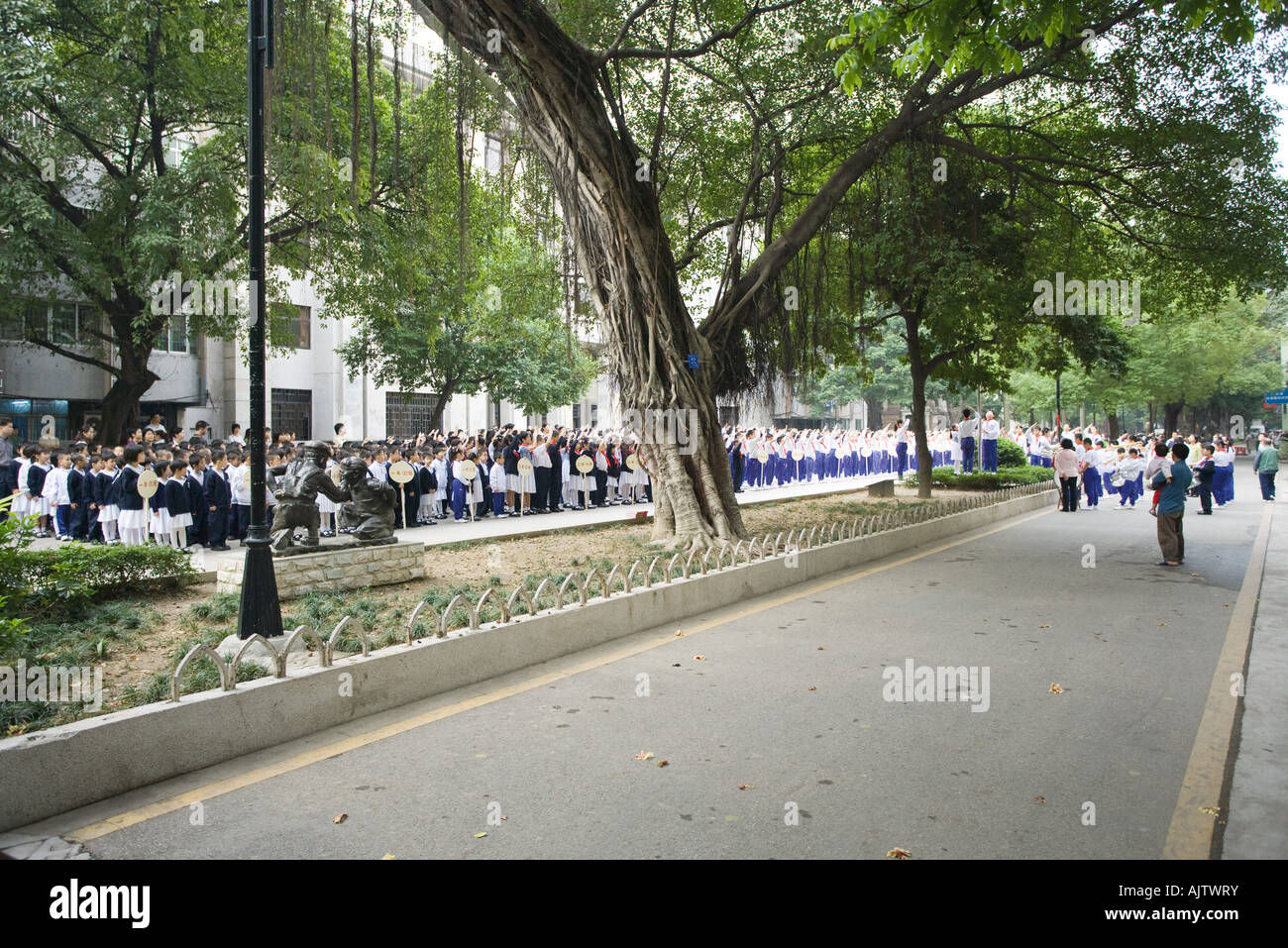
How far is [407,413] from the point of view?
37.1m

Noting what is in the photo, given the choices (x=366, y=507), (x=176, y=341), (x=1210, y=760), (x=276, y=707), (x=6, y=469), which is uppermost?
(x=176, y=341)

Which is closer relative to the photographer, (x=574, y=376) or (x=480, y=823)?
(x=480, y=823)

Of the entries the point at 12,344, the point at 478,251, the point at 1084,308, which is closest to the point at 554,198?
the point at 478,251

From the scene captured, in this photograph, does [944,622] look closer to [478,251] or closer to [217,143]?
[478,251]

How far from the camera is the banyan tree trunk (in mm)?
10938

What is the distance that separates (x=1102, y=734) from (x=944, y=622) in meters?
3.23

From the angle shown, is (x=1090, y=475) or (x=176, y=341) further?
(x=176, y=341)

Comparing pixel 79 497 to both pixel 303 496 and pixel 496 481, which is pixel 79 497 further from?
A: pixel 496 481

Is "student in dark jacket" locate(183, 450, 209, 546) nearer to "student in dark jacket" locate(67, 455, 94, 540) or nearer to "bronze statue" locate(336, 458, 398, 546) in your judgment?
"student in dark jacket" locate(67, 455, 94, 540)

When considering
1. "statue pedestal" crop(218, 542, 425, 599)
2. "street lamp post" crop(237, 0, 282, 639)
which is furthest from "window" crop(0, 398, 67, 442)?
"street lamp post" crop(237, 0, 282, 639)

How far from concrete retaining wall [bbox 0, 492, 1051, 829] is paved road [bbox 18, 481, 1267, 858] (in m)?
0.12

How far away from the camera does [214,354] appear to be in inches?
1204

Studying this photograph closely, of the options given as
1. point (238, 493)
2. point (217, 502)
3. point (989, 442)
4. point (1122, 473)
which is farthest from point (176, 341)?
point (1122, 473)

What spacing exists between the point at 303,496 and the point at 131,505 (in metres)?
5.44
